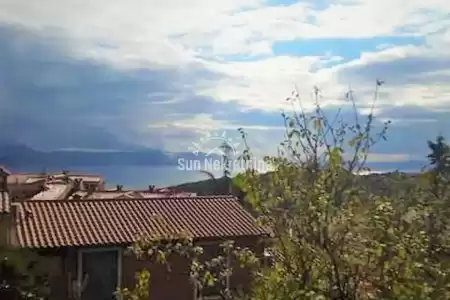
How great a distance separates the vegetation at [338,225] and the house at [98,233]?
174 inches

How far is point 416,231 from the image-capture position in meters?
1.30

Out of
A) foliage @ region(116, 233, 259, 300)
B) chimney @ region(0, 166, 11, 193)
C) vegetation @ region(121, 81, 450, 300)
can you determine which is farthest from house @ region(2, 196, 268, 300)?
vegetation @ region(121, 81, 450, 300)

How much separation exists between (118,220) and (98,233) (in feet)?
1.46

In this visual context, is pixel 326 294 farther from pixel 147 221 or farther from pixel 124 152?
pixel 124 152

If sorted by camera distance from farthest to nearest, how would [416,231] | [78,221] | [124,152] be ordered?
[124,152] → [78,221] → [416,231]

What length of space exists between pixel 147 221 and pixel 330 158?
6057 mm

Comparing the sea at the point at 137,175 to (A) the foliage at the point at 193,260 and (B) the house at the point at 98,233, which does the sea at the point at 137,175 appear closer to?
(B) the house at the point at 98,233

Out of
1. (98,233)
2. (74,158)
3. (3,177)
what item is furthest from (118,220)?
(74,158)

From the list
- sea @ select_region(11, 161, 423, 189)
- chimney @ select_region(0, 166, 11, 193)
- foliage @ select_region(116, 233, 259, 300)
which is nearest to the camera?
foliage @ select_region(116, 233, 259, 300)

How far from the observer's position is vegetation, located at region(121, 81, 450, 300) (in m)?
1.21

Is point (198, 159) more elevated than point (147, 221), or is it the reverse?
point (198, 159)

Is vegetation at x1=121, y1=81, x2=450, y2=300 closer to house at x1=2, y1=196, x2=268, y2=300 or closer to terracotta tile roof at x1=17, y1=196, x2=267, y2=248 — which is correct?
house at x1=2, y1=196, x2=268, y2=300

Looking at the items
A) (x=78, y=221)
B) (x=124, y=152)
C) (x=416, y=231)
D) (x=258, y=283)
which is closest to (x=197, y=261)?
(x=258, y=283)

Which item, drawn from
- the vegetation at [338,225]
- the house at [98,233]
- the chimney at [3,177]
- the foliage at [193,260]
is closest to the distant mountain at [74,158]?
the house at [98,233]
